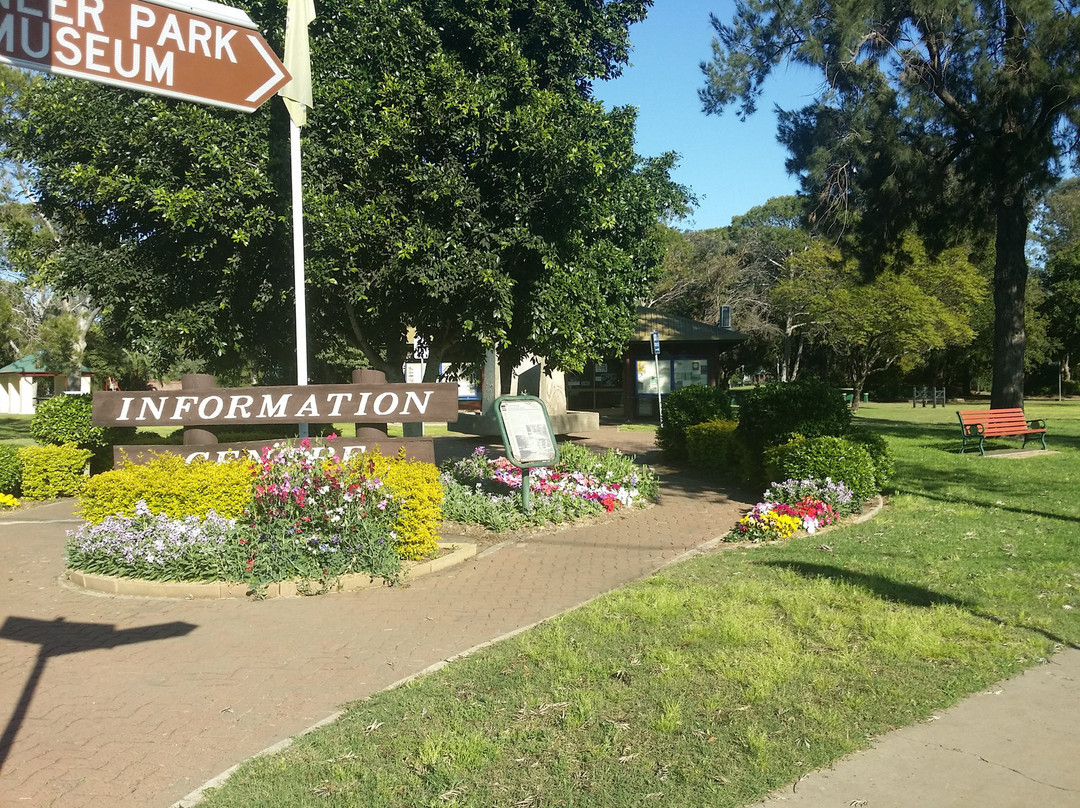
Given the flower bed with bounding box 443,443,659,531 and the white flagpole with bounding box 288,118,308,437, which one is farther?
the flower bed with bounding box 443,443,659,531

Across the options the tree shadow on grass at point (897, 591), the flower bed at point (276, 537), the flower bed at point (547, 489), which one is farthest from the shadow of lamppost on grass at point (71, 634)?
the tree shadow on grass at point (897, 591)

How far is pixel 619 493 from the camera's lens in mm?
10586

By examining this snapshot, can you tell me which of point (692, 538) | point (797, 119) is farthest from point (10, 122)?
point (797, 119)

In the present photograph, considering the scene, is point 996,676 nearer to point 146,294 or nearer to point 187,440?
point 187,440

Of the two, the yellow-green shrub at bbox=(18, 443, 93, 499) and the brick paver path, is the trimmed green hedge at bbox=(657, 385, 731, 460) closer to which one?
the brick paver path

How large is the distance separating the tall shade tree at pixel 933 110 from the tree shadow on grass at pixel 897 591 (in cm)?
1478

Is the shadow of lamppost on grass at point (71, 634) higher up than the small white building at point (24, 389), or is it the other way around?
the small white building at point (24, 389)

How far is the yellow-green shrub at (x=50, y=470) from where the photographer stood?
12273mm

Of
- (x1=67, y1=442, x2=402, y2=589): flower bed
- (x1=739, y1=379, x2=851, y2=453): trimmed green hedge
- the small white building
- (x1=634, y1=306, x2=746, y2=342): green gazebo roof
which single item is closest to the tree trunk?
(x1=634, y1=306, x2=746, y2=342): green gazebo roof

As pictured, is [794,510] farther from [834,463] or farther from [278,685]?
[278,685]

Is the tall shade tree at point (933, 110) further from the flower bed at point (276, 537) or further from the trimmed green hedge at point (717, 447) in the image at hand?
the flower bed at point (276, 537)

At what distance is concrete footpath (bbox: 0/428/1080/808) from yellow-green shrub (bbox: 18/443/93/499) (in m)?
4.52

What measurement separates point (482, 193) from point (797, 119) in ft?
42.8

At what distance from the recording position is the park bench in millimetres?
15344
